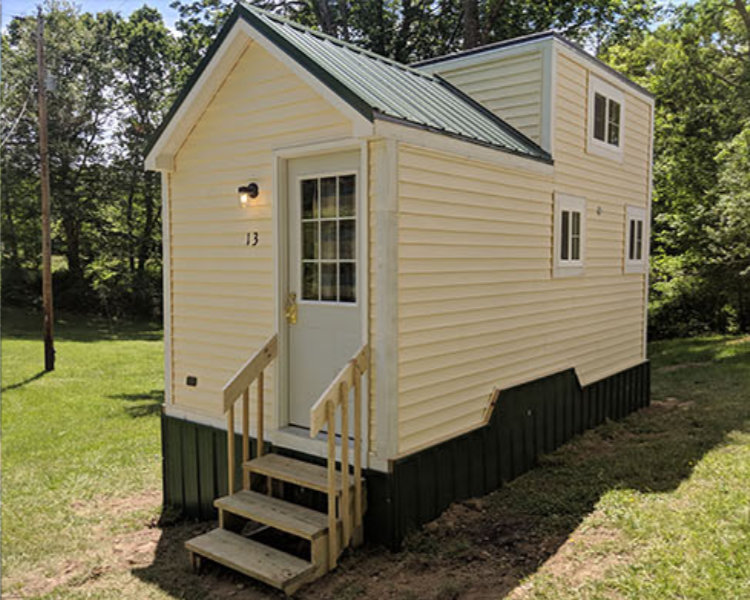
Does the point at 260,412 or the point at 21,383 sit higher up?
the point at 260,412

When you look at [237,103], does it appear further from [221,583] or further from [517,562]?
[517,562]

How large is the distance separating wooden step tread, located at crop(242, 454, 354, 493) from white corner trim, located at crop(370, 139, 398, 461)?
0.43m

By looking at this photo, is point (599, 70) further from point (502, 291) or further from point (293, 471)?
point (293, 471)

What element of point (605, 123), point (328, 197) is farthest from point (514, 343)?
point (605, 123)

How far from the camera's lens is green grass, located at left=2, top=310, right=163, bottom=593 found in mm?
5828

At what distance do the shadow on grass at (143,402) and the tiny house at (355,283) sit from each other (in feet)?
18.4

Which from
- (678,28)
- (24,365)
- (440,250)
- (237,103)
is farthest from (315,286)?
(678,28)

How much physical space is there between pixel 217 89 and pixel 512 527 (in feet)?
14.6

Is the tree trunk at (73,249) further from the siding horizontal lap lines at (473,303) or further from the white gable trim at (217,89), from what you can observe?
the siding horizontal lap lines at (473,303)

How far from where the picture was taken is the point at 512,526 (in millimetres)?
4691

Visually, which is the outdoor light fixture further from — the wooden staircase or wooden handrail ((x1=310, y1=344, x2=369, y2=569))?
wooden handrail ((x1=310, y1=344, x2=369, y2=569))

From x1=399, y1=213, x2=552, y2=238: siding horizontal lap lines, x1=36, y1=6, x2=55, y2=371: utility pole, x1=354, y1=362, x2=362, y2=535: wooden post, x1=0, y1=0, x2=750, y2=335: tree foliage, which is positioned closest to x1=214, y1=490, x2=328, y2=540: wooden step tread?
x1=354, y1=362, x2=362, y2=535: wooden post

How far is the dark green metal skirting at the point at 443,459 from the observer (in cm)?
439

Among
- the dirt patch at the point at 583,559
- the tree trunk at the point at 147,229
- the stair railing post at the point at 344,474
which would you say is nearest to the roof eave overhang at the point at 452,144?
the stair railing post at the point at 344,474
